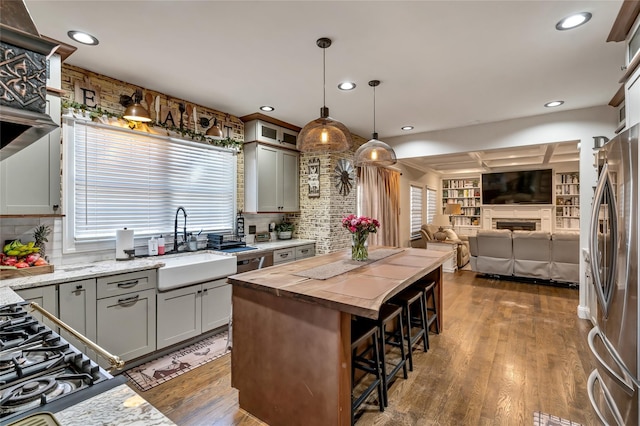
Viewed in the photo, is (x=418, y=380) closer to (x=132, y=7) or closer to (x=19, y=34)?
(x=19, y=34)

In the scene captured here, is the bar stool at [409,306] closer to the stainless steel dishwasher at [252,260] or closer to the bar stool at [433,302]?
the bar stool at [433,302]

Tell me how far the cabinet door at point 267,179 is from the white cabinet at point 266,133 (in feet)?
0.43

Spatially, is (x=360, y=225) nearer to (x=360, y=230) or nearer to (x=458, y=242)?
(x=360, y=230)

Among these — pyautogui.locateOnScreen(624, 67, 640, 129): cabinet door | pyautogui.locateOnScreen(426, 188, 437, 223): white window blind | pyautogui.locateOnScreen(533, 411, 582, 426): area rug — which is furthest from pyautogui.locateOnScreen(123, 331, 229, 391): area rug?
pyautogui.locateOnScreen(426, 188, 437, 223): white window blind

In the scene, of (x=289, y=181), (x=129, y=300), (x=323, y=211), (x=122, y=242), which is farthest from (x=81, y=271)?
(x=323, y=211)

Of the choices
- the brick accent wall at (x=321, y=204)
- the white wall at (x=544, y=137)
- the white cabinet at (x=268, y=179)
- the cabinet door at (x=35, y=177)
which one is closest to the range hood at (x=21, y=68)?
the cabinet door at (x=35, y=177)

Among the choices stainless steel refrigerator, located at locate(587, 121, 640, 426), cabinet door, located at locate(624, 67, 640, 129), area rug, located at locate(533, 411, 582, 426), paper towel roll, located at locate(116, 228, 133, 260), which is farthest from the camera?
paper towel roll, located at locate(116, 228, 133, 260)

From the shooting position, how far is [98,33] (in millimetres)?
2293

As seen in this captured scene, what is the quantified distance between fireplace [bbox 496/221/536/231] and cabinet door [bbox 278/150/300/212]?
20.6 feet

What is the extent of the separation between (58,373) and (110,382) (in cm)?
19

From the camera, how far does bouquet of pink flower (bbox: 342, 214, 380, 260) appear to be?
2840 millimetres

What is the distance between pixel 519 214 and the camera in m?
8.14

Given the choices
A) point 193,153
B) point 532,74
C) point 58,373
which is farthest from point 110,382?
point 532,74

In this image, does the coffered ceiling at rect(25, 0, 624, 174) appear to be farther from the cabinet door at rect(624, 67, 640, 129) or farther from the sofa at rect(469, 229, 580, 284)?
the sofa at rect(469, 229, 580, 284)
